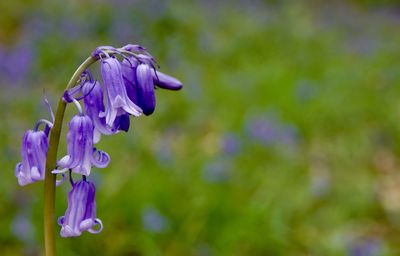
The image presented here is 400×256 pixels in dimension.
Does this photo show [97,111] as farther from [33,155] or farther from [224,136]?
[224,136]

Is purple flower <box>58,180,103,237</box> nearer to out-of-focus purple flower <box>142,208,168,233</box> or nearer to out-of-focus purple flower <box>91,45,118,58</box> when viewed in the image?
out-of-focus purple flower <box>91,45,118,58</box>

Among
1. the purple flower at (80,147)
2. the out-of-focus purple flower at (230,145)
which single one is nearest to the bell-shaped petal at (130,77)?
the purple flower at (80,147)

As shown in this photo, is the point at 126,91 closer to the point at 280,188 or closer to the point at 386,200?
the point at 280,188

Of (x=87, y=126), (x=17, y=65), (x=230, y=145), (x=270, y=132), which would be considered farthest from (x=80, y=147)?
(x=17, y=65)

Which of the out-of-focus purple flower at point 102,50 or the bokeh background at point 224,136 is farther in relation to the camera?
the bokeh background at point 224,136

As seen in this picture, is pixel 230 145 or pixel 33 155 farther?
pixel 230 145

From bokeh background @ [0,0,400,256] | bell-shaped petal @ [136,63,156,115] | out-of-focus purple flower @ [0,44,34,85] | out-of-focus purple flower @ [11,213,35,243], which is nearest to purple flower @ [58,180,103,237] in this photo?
bell-shaped petal @ [136,63,156,115]

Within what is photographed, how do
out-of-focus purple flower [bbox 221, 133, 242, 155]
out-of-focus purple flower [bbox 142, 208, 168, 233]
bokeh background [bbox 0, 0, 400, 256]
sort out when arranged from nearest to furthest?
out-of-focus purple flower [bbox 142, 208, 168, 233]
bokeh background [bbox 0, 0, 400, 256]
out-of-focus purple flower [bbox 221, 133, 242, 155]

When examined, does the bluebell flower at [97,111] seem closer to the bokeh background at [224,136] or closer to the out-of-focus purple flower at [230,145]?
the bokeh background at [224,136]

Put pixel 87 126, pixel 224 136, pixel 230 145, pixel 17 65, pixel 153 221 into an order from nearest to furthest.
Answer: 1. pixel 87 126
2. pixel 153 221
3. pixel 230 145
4. pixel 224 136
5. pixel 17 65
